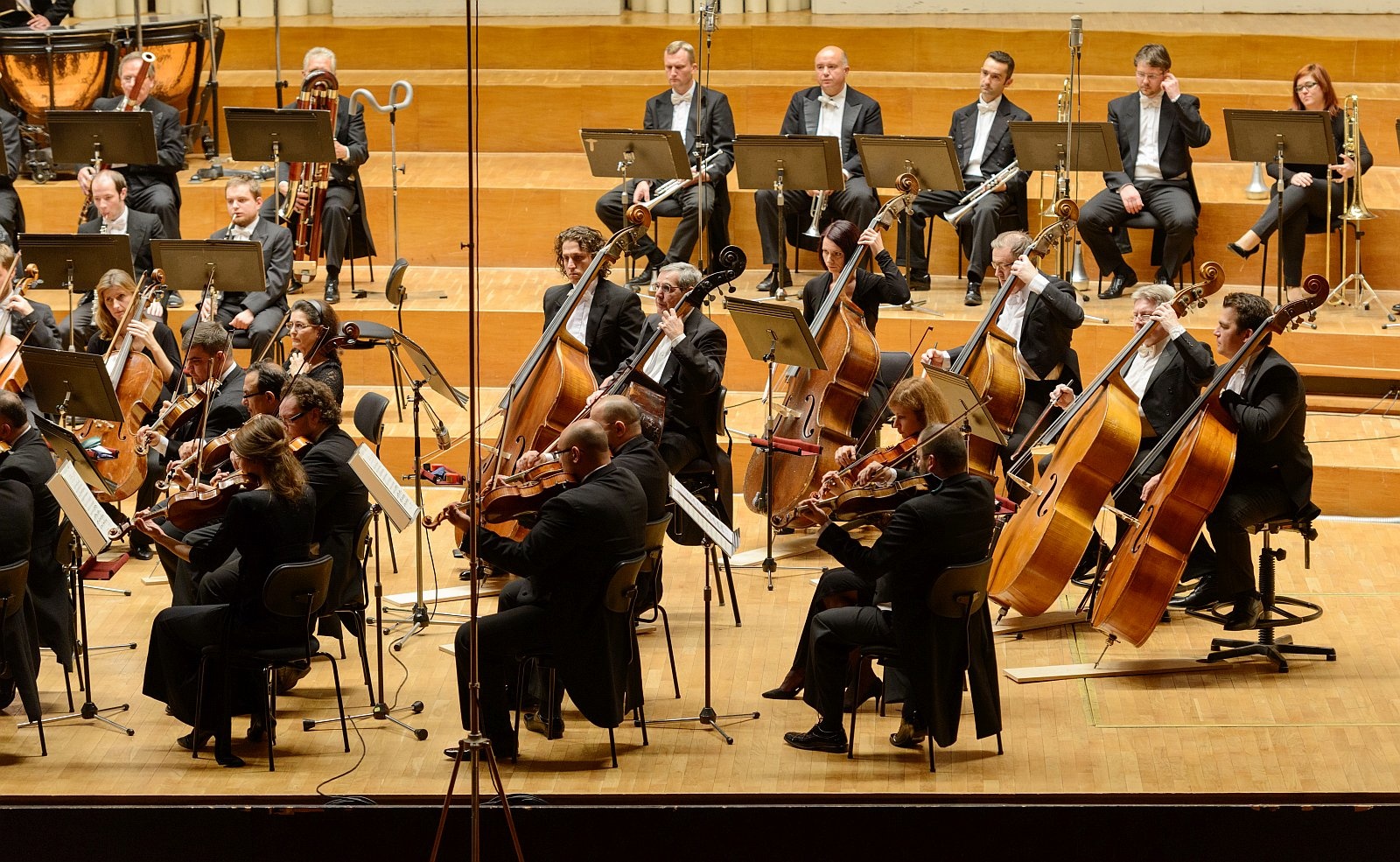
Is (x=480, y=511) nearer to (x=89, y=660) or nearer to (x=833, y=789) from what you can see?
(x=833, y=789)

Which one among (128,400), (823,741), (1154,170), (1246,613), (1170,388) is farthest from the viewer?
(1154,170)

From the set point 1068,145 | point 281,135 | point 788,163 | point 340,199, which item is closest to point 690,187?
point 788,163

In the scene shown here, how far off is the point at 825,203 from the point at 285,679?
4193mm

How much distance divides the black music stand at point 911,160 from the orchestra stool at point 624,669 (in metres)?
3.13

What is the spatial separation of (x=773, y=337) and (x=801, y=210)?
2.89 meters

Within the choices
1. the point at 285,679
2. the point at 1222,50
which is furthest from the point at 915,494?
the point at 1222,50

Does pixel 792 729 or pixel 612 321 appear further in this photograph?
pixel 612 321

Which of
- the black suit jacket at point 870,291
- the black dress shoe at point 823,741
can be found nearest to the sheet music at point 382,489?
the black dress shoe at point 823,741

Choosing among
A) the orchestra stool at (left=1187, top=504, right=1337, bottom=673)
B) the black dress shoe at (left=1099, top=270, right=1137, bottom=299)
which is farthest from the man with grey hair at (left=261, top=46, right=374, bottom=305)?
the orchestra stool at (left=1187, top=504, right=1337, bottom=673)

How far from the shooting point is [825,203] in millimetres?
8930

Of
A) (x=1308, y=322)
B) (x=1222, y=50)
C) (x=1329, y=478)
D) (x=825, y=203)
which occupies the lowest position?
(x=1329, y=478)

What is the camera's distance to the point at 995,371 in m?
6.41

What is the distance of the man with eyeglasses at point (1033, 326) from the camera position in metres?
6.60

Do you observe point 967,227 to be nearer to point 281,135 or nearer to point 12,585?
point 281,135
